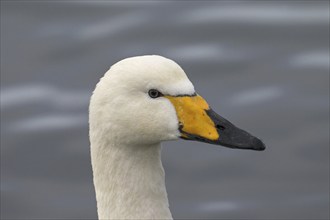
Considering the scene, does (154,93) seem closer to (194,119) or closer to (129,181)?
(194,119)

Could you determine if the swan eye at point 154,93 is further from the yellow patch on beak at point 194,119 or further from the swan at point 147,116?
the yellow patch on beak at point 194,119

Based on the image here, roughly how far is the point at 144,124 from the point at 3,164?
372cm

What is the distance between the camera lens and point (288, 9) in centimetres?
1312

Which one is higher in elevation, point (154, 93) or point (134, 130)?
point (154, 93)

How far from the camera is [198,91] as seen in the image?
1173 centimetres

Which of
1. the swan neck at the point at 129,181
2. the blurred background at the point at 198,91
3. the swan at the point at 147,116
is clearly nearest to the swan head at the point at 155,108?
the swan at the point at 147,116

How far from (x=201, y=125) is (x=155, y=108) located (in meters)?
0.29

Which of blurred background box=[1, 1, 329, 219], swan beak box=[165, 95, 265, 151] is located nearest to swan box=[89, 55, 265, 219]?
swan beak box=[165, 95, 265, 151]

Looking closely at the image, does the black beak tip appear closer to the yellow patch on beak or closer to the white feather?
the yellow patch on beak

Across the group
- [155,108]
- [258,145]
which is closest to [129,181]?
[155,108]

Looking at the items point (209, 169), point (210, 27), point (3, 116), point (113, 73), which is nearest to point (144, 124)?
point (113, 73)

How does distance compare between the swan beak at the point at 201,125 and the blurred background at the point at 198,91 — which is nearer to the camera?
the swan beak at the point at 201,125

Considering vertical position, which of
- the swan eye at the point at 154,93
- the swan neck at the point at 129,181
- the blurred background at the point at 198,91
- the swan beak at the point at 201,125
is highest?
the blurred background at the point at 198,91

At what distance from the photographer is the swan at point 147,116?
300 inches
